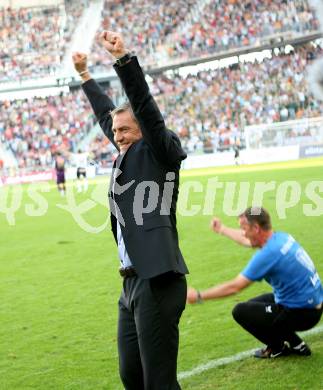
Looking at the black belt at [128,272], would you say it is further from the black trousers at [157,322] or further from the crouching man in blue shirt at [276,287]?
the crouching man in blue shirt at [276,287]

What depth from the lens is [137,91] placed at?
10.9 ft

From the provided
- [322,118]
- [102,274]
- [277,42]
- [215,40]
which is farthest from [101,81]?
A: [102,274]

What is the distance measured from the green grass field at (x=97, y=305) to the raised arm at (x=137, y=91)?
235 cm

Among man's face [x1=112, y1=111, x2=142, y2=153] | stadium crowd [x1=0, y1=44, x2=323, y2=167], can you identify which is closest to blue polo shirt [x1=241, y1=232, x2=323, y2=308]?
man's face [x1=112, y1=111, x2=142, y2=153]

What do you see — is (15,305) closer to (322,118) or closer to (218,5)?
(322,118)

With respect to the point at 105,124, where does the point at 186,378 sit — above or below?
below

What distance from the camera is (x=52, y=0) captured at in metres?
48.9

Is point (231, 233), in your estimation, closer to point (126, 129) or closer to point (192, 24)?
point (126, 129)

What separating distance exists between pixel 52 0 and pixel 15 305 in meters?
43.5

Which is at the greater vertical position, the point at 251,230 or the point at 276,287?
the point at 251,230

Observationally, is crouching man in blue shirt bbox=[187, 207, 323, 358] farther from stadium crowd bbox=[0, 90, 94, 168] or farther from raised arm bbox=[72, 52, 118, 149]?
stadium crowd bbox=[0, 90, 94, 168]

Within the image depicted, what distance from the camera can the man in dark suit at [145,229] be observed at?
336 centimetres

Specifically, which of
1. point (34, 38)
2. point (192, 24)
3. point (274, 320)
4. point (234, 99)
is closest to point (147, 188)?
point (274, 320)

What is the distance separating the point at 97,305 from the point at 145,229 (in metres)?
4.64
